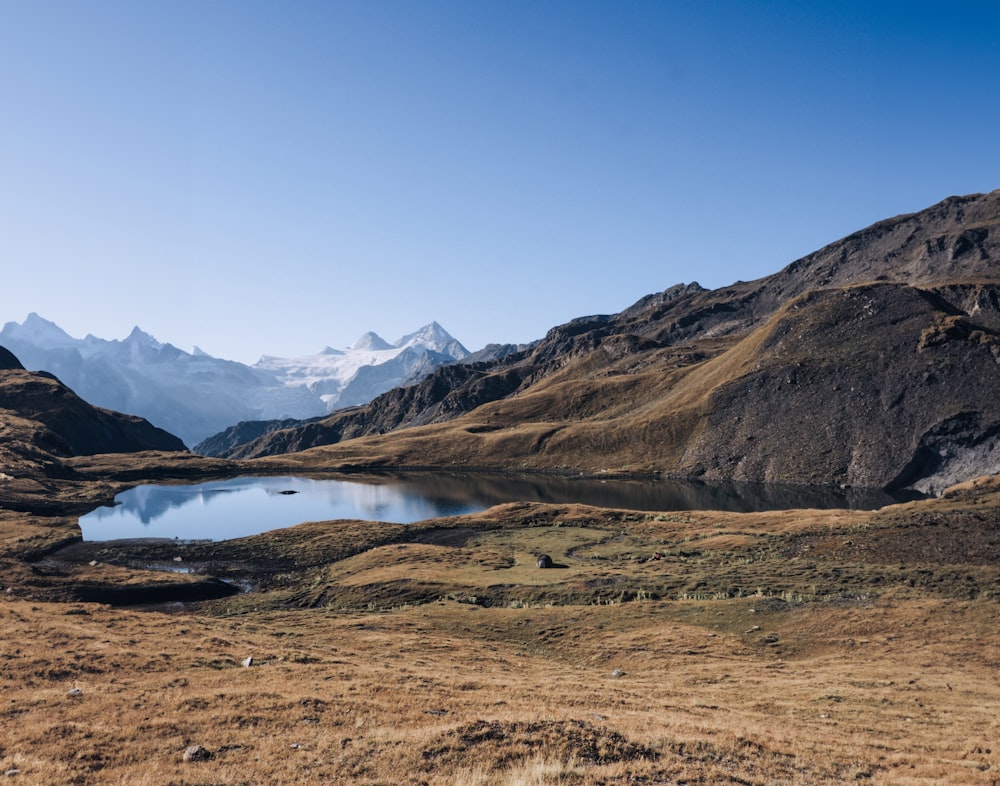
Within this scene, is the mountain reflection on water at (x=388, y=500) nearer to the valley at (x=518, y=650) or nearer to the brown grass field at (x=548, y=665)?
the valley at (x=518, y=650)

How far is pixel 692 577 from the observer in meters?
55.4

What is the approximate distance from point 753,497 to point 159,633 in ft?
388

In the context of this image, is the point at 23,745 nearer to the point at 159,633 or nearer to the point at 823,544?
the point at 159,633

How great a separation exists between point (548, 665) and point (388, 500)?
111770 millimetres

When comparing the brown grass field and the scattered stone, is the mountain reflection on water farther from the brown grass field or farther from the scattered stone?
the scattered stone

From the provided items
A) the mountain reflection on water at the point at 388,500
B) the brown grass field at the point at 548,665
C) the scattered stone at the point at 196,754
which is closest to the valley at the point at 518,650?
the scattered stone at the point at 196,754

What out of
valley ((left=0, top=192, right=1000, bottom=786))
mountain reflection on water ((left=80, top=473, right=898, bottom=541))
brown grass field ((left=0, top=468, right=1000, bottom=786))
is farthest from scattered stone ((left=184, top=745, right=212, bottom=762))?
mountain reflection on water ((left=80, top=473, right=898, bottom=541))

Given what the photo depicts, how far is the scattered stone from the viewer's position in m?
18.7

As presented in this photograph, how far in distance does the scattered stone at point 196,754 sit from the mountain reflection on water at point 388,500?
8988cm

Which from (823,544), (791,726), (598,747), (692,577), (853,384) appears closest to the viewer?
(598,747)

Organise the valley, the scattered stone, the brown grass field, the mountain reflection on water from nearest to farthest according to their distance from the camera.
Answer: the brown grass field → the scattered stone → the valley → the mountain reflection on water

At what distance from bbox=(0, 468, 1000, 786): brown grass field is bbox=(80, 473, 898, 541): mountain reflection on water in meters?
41.5

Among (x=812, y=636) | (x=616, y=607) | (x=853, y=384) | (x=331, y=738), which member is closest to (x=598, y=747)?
(x=331, y=738)

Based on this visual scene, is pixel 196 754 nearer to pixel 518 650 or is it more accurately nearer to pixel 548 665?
pixel 548 665
